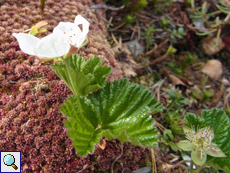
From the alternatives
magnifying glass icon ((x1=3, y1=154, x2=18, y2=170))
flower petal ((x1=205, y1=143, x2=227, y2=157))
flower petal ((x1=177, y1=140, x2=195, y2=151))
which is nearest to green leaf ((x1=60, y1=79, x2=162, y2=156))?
flower petal ((x1=177, y1=140, x2=195, y2=151))

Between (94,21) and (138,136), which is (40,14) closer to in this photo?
(94,21)

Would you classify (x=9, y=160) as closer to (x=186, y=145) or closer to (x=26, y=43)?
(x=26, y=43)

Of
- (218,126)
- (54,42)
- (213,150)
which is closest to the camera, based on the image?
(54,42)

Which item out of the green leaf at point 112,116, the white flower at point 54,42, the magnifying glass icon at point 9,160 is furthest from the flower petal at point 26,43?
the magnifying glass icon at point 9,160

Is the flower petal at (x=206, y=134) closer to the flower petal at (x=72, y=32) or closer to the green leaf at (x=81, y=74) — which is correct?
the green leaf at (x=81, y=74)

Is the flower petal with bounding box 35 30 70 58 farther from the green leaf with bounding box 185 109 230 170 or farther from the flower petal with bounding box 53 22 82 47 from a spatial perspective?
the green leaf with bounding box 185 109 230 170

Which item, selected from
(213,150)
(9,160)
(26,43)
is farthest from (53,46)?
(213,150)
